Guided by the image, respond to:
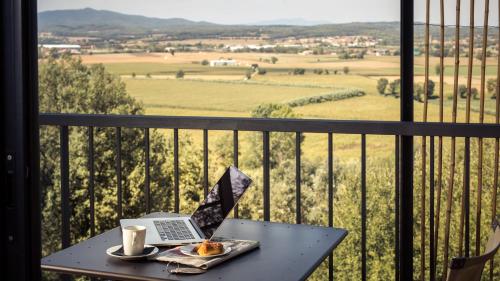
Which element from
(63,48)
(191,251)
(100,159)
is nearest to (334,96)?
(100,159)

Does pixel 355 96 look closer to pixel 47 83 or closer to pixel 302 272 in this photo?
pixel 47 83

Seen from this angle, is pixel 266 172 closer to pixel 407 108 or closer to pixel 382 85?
pixel 407 108

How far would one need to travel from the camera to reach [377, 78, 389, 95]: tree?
12.2m

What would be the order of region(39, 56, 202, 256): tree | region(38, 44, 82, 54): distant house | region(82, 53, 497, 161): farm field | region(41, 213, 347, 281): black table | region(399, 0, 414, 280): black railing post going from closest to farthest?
region(41, 213, 347, 281): black table → region(399, 0, 414, 280): black railing post → region(82, 53, 497, 161): farm field → region(39, 56, 202, 256): tree → region(38, 44, 82, 54): distant house

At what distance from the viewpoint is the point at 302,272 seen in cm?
157

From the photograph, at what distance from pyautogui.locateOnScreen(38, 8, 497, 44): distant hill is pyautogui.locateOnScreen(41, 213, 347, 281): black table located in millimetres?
9996

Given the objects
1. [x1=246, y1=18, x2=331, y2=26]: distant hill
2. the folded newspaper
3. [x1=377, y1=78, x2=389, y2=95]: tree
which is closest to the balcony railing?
the folded newspaper

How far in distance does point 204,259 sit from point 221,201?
0.31 meters

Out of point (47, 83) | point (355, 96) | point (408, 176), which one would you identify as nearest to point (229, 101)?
point (355, 96)

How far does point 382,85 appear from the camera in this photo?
486 inches

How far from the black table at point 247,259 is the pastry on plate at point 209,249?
1.7 inches

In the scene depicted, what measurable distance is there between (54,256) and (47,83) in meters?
16.2

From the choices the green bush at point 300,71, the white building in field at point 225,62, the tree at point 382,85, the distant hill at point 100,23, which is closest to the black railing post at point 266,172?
the tree at point 382,85

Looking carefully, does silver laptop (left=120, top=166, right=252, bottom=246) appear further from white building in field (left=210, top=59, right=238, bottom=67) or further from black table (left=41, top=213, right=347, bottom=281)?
white building in field (left=210, top=59, right=238, bottom=67)
